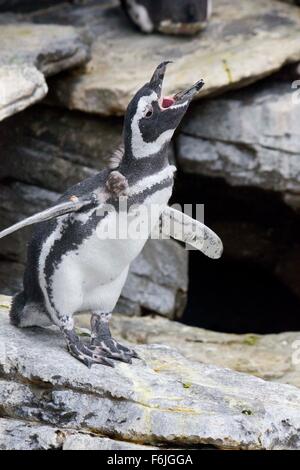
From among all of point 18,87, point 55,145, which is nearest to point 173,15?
point 55,145

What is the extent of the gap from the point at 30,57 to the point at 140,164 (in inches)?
79.7

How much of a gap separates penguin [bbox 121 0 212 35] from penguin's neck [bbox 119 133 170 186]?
281 cm

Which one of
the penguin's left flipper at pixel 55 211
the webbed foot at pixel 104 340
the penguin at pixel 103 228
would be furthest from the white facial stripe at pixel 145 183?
the webbed foot at pixel 104 340

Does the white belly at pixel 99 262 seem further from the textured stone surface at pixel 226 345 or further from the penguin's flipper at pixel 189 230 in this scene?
the textured stone surface at pixel 226 345

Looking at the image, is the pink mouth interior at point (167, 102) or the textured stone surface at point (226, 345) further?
the textured stone surface at point (226, 345)

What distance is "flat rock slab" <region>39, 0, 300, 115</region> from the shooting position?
5805mm

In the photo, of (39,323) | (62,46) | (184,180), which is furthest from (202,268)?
(39,323)

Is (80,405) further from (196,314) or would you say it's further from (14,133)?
(196,314)

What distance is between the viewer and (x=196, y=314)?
22.9 feet

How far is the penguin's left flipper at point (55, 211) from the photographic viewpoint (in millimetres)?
3574

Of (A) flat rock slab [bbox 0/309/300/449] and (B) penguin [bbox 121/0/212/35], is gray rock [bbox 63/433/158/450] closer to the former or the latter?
(A) flat rock slab [bbox 0/309/300/449]

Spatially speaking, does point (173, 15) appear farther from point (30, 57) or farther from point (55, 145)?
point (30, 57)

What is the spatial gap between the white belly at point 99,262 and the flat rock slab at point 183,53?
2084 millimetres
